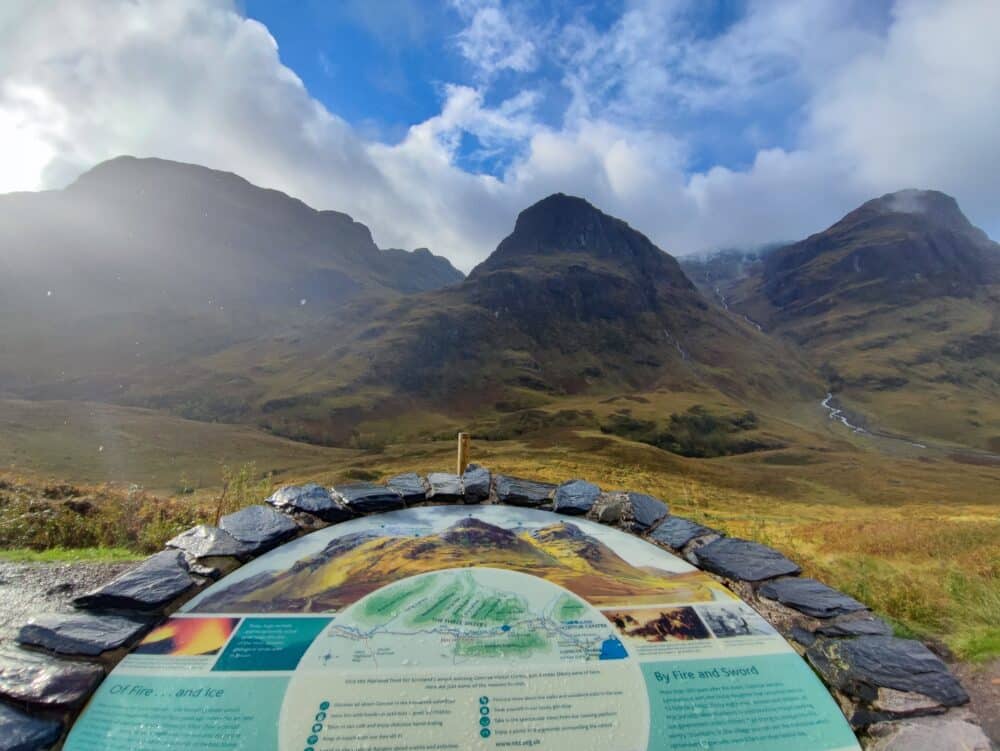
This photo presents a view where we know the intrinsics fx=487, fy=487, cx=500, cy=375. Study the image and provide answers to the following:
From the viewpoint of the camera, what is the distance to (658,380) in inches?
4857

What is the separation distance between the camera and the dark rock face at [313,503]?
4.71 metres

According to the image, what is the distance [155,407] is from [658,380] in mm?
104689

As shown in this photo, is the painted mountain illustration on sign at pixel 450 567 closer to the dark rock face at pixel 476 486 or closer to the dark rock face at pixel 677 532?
the dark rock face at pixel 677 532

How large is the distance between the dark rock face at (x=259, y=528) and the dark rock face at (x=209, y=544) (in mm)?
63

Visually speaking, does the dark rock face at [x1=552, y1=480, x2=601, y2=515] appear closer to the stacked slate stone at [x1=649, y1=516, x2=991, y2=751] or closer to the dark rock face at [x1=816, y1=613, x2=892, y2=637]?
the stacked slate stone at [x1=649, y1=516, x2=991, y2=751]

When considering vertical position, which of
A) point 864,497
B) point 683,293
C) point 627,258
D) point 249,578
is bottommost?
point 864,497

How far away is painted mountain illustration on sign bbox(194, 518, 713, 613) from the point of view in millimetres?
3367

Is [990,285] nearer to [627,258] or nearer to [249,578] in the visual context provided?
[627,258]

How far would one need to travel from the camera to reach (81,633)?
2.93 meters

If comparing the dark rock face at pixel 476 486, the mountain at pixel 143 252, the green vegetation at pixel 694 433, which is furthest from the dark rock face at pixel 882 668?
the mountain at pixel 143 252

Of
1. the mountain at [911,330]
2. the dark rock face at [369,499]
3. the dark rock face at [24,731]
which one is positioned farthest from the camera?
the mountain at [911,330]

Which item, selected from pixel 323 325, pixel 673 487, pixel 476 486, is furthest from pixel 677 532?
pixel 323 325

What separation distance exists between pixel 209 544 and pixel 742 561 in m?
4.37

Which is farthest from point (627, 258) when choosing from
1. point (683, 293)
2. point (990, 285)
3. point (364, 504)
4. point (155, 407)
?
point (364, 504)
